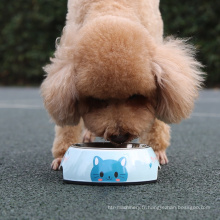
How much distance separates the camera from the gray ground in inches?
74.0

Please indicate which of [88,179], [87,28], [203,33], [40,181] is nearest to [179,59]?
[87,28]

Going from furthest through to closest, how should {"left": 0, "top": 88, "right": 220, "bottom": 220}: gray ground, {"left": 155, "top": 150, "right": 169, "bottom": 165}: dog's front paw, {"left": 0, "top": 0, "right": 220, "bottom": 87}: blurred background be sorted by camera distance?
1. {"left": 0, "top": 0, "right": 220, "bottom": 87}: blurred background
2. {"left": 155, "top": 150, "right": 169, "bottom": 165}: dog's front paw
3. {"left": 0, "top": 88, "right": 220, "bottom": 220}: gray ground

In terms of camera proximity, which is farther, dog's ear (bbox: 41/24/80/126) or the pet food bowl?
dog's ear (bbox: 41/24/80/126)

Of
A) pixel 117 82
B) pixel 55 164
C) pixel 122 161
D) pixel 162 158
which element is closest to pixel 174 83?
pixel 117 82

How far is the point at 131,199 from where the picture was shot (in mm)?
2100

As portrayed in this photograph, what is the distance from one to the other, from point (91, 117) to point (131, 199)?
63 cm

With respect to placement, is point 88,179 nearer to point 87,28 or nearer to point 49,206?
point 49,206

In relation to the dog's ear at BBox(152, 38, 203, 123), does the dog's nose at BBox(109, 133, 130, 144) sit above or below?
below

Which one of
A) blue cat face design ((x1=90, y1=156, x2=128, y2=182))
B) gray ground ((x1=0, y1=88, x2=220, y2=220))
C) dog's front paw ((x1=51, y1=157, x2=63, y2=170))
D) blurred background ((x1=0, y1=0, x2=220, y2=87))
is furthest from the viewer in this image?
blurred background ((x1=0, y1=0, x2=220, y2=87))

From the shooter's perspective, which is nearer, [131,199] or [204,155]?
[131,199]

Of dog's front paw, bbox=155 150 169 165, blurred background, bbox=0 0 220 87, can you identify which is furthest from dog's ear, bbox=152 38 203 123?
blurred background, bbox=0 0 220 87

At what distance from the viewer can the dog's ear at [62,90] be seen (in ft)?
8.34

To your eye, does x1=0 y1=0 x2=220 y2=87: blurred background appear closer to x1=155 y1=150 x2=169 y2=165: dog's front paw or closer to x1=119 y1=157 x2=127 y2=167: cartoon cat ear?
x1=155 y1=150 x2=169 y2=165: dog's front paw

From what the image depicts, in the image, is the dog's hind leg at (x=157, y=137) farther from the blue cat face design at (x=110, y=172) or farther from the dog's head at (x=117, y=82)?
the blue cat face design at (x=110, y=172)
